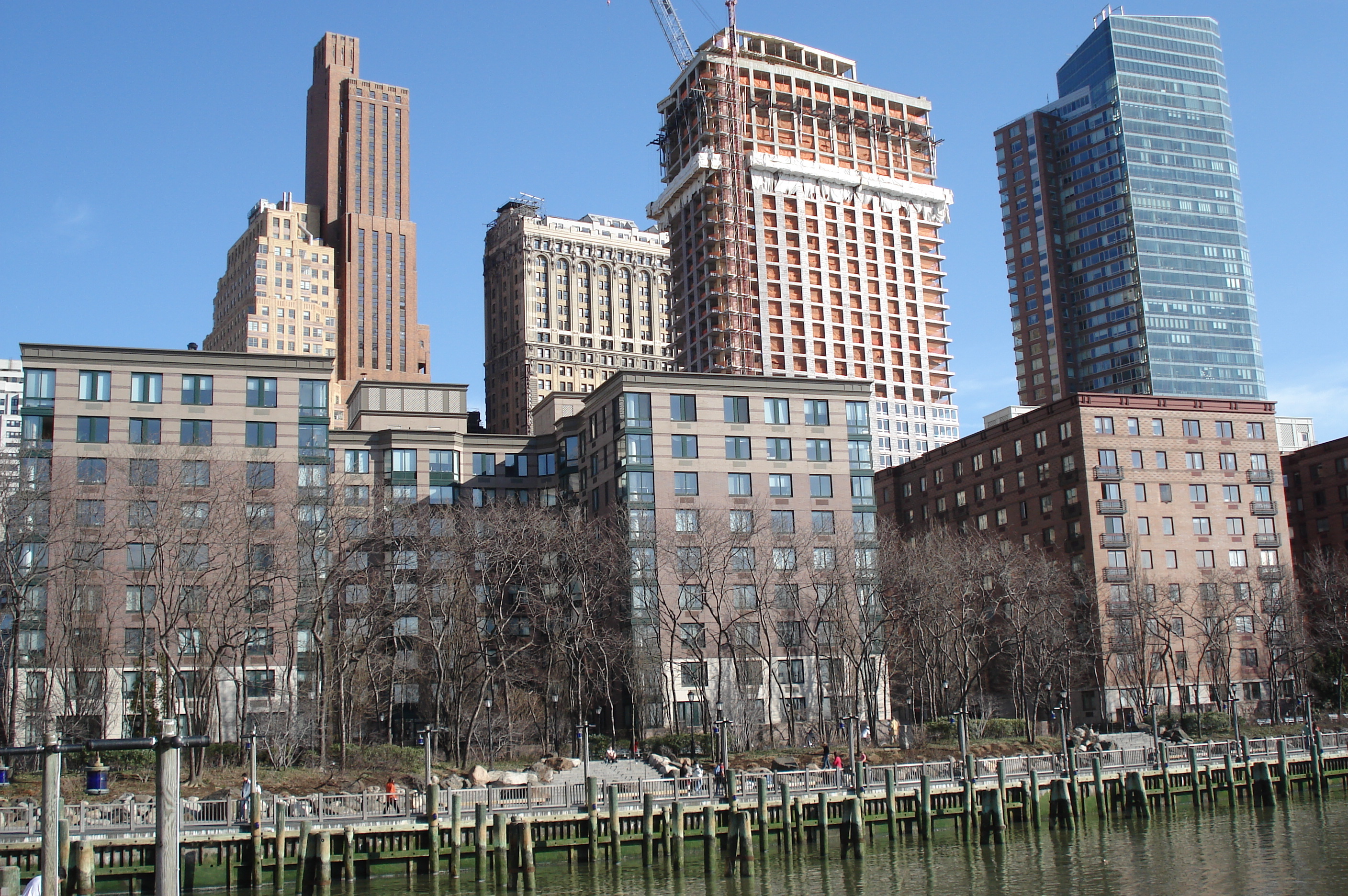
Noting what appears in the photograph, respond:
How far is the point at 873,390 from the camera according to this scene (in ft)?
547

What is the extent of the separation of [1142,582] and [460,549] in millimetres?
52670

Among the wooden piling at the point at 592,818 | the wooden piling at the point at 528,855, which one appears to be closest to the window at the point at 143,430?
the wooden piling at the point at 592,818

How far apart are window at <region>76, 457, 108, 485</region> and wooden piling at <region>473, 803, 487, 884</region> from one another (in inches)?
1524

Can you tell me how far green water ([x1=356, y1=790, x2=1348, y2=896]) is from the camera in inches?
1726

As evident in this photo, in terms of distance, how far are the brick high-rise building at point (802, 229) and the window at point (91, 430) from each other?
9598cm

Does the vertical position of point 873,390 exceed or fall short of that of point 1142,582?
it exceeds it

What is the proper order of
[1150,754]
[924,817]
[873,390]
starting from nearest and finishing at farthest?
[924,817]
[1150,754]
[873,390]

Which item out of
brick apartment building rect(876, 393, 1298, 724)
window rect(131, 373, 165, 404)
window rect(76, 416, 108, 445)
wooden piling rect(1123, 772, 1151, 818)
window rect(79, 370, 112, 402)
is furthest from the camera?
brick apartment building rect(876, 393, 1298, 724)

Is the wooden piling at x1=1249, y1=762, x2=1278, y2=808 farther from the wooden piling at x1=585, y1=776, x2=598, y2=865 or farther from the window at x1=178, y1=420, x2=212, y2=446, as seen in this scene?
the window at x1=178, y1=420, x2=212, y2=446

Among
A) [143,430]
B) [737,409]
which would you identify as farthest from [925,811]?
[143,430]

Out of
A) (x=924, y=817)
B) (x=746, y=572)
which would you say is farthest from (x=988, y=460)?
(x=924, y=817)

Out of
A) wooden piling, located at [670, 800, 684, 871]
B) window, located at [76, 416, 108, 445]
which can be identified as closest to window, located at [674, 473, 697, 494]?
window, located at [76, 416, 108, 445]

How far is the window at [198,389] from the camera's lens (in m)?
80.6

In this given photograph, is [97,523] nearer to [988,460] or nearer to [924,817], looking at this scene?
[924,817]
